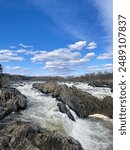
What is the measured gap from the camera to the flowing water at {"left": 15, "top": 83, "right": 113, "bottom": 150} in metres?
17.9

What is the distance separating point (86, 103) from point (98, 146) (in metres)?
13.1

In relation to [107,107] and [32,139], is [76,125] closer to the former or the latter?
[107,107]

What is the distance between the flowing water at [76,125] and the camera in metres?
17.9

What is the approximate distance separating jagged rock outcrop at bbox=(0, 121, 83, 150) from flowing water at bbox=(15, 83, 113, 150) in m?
3.58

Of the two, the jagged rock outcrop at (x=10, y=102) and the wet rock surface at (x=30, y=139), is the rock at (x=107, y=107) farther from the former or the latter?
the wet rock surface at (x=30, y=139)

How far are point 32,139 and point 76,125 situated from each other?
9.70 metres

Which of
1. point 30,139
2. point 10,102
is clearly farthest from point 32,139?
point 10,102

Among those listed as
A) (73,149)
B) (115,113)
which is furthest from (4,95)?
(115,113)

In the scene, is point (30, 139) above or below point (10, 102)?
below

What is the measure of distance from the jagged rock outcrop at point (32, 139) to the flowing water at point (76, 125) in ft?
11.7

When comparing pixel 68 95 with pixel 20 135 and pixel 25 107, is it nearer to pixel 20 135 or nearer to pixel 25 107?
pixel 25 107

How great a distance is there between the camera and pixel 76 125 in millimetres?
22547

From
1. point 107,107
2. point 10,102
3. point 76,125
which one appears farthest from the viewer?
point 107,107

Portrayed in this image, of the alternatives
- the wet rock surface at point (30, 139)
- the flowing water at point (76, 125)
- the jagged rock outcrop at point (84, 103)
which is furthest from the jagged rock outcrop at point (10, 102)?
the wet rock surface at point (30, 139)
